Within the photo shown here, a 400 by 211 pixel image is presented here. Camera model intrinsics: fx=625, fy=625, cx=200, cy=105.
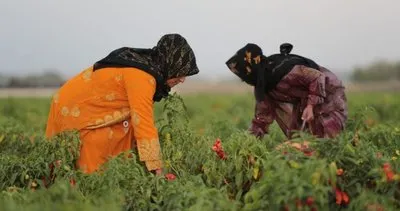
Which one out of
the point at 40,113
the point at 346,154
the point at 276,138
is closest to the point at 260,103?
the point at 276,138

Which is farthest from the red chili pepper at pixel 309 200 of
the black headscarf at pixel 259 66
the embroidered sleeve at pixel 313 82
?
the black headscarf at pixel 259 66

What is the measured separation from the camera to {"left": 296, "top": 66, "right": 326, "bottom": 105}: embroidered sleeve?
455cm

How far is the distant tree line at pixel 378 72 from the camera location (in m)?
46.8

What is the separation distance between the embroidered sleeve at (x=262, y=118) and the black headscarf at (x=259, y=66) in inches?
9.0

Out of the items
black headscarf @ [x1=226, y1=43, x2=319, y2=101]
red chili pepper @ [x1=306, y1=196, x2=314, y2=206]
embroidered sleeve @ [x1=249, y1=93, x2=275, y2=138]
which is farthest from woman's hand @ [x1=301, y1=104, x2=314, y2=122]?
red chili pepper @ [x1=306, y1=196, x2=314, y2=206]

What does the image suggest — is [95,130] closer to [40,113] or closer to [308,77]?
[308,77]

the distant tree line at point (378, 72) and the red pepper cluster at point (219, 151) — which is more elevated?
the red pepper cluster at point (219, 151)

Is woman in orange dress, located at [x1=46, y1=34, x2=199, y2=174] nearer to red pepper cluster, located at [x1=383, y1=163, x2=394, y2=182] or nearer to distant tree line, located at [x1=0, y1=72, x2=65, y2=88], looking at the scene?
red pepper cluster, located at [x1=383, y1=163, x2=394, y2=182]

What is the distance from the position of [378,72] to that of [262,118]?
44911 mm

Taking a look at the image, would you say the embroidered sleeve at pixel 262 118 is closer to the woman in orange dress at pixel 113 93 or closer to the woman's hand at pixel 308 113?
the woman's hand at pixel 308 113

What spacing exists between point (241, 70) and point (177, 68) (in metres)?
0.65

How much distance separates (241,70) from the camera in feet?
15.3

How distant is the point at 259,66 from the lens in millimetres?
4641

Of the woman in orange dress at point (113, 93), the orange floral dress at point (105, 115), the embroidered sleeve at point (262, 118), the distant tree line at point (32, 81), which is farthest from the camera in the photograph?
the distant tree line at point (32, 81)
